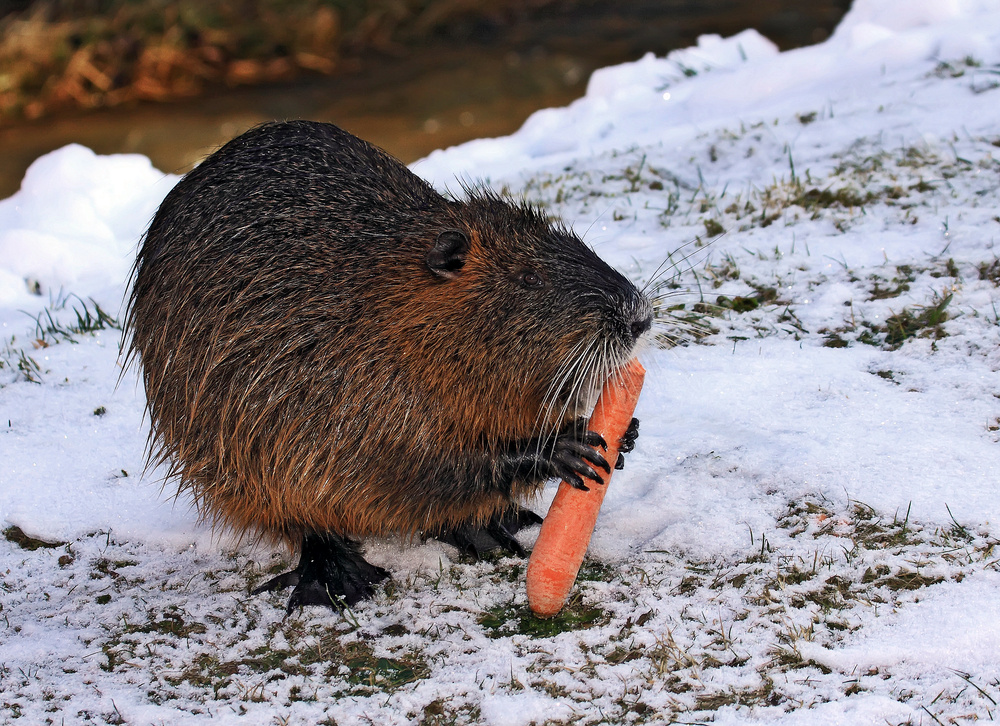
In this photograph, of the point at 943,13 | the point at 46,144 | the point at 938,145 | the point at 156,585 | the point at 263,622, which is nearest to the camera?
the point at 263,622

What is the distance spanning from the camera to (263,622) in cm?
256

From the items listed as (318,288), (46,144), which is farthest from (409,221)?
(46,144)

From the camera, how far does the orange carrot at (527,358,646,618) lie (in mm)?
2432

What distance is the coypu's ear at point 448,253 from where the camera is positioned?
254 cm

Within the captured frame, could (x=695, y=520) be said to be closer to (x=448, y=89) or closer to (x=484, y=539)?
(x=484, y=539)

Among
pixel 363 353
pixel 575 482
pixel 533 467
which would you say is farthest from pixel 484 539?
pixel 363 353

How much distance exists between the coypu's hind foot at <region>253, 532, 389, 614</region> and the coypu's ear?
30.1 inches

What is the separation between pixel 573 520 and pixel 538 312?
496 mm

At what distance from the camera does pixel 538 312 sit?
2488 millimetres

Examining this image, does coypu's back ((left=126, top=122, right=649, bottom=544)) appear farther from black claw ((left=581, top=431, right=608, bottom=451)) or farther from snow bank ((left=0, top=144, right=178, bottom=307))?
snow bank ((left=0, top=144, right=178, bottom=307))

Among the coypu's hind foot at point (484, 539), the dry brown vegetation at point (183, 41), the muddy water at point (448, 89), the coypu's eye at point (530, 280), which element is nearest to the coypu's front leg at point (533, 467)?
the coypu's hind foot at point (484, 539)

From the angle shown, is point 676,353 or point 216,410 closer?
point 216,410

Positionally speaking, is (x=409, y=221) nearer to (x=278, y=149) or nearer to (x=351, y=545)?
(x=278, y=149)

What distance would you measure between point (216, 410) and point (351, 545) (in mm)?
508
